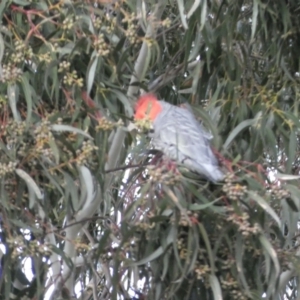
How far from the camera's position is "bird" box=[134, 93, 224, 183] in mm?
1999

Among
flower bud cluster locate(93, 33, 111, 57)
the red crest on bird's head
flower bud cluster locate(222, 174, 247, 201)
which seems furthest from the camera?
the red crest on bird's head

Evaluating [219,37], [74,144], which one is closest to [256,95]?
[219,37]

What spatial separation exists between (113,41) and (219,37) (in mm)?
307

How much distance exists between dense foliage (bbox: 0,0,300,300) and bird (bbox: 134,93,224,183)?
3 cm

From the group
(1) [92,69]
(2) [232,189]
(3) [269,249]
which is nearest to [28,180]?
(1) [92,69]

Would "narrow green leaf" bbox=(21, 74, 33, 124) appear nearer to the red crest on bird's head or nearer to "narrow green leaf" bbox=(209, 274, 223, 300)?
the red crest on bird's head

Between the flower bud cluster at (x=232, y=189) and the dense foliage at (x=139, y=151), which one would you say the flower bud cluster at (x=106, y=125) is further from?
the flower bud cluster at (x=232, y=189)

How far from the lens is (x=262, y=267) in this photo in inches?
87.5

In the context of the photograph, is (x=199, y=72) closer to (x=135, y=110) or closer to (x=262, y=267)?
(x=135, y=110)

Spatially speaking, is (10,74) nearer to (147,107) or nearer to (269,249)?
(147,107)

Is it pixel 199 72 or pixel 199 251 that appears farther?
pixel 199 72

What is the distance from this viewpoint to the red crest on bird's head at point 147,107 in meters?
2.19

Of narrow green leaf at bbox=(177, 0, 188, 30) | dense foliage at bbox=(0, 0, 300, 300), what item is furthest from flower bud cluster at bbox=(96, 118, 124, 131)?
narrow green leaf at bbox=(177, 0, 188, 30)

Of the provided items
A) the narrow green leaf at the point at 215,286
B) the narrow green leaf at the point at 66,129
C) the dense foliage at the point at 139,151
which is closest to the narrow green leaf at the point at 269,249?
the dense foliage at the point at 139,151
